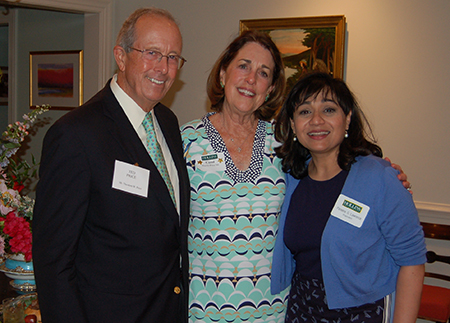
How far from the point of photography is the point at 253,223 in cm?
199

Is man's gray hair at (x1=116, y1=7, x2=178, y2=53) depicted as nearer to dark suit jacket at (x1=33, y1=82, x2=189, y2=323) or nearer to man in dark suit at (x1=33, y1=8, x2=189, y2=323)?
man in dark suit at (x1=33, y1=8, x2=189, y2=323)

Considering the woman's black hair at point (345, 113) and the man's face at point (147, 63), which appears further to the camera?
the woman's black hair at point (345, 113)

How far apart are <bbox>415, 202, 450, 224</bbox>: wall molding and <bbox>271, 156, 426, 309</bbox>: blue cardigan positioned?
7.27 ft

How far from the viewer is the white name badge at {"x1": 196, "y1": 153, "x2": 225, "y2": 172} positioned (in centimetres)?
203

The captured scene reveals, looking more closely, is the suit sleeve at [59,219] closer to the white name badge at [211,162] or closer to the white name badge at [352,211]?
the white name badge at [211,162]

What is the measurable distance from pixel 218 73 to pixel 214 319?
1.29 metres

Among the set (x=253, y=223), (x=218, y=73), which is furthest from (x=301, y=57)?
(x=253, y=223)

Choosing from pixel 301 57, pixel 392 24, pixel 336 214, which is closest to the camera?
pixel 336 214

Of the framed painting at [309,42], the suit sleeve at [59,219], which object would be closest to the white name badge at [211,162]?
the suit sleeve at [59,219]

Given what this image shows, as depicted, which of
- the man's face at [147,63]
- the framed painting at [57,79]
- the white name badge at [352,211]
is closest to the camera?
the man's face at [147,63]

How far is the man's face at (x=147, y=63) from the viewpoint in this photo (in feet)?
5.55

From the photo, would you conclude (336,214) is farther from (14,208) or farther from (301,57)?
(301,57)

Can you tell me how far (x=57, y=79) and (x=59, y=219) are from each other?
15.9 feet

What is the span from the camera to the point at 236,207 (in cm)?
198
